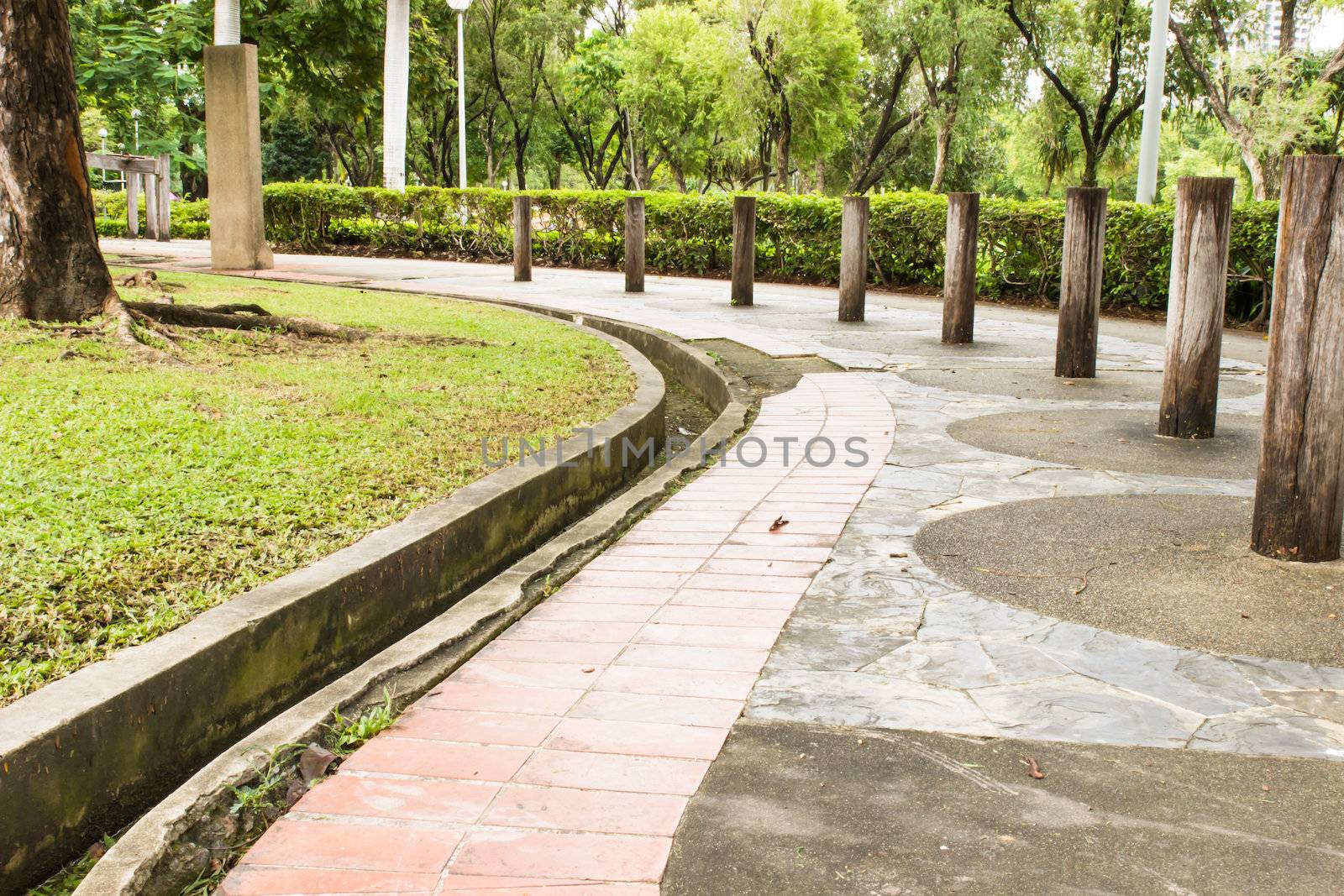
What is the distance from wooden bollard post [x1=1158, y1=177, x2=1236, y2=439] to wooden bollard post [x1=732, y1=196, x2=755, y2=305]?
7134mm

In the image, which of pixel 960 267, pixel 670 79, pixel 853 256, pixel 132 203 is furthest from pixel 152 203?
pixel 960 267

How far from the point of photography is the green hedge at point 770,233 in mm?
13055

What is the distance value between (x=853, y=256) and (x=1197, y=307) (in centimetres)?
582

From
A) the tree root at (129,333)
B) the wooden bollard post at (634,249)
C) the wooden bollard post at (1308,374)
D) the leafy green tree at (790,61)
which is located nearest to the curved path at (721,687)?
the wooden bollard post at (1308,374)

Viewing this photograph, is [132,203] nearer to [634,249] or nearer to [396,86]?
[396,86]

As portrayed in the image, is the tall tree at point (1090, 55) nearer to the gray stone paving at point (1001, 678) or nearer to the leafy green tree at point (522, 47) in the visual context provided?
the leafy green tree at point (522, 47)

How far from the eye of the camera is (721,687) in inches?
122

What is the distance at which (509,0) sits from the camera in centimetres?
4206

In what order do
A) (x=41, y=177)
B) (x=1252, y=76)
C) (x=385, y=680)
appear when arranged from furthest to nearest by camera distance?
(x=1252, y=76) < (x=41, y=177) < (x=385, y=680)

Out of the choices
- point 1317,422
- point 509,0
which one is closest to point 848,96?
point 509,0

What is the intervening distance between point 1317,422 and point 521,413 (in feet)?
11.8

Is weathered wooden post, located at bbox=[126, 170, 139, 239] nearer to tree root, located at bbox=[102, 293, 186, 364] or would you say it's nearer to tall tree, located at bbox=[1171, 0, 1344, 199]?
tree root, located at bbox=[102, 293, 186, 364]

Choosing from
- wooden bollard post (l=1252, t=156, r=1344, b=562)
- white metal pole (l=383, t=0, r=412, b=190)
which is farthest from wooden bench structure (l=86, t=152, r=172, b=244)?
wooden bollard post (l=1252, t=156, r=1344, b=562)

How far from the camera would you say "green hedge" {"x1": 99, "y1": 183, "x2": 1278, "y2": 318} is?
514 inches
